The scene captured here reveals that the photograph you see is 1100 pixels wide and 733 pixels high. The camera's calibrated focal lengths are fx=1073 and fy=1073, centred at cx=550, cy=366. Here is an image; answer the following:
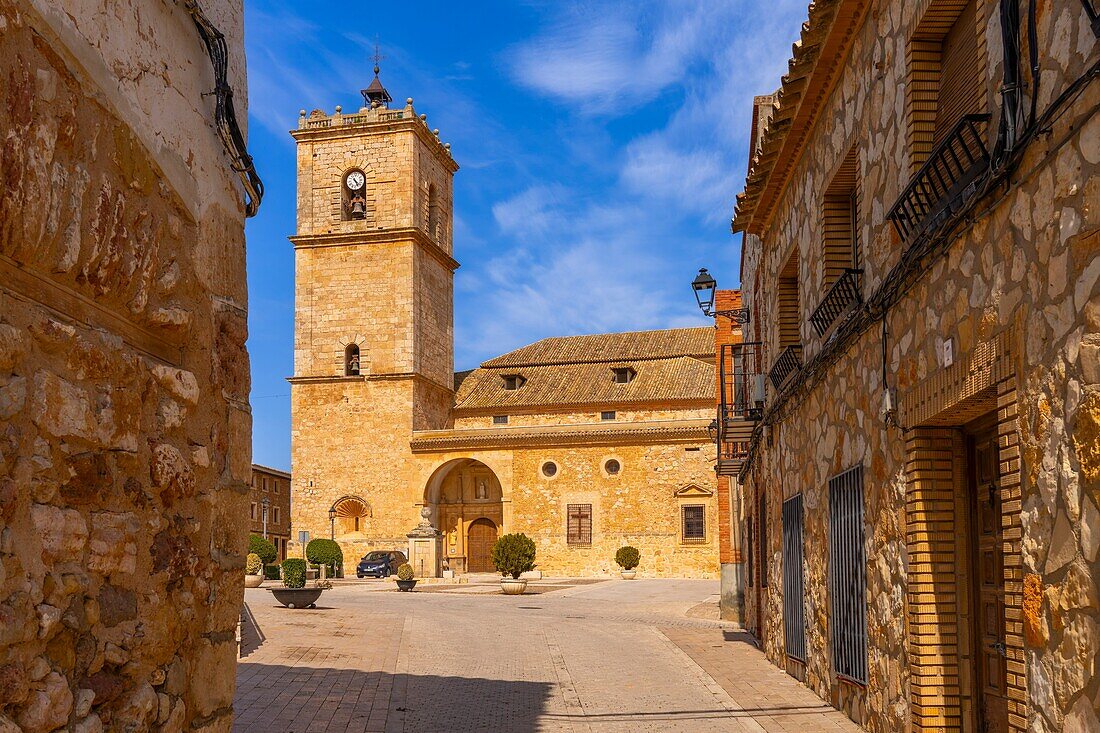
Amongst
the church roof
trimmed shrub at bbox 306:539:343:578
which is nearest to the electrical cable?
trimmed shrub at bbox 306:539:343:578

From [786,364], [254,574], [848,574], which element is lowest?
[254,574]

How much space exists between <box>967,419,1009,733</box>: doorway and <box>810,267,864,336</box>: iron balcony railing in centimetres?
212

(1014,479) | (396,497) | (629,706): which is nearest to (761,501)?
(629,706)

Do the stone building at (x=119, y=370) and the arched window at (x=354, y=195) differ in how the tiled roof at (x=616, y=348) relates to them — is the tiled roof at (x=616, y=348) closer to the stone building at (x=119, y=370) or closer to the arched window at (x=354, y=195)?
the arched window at (x=354, y=195)

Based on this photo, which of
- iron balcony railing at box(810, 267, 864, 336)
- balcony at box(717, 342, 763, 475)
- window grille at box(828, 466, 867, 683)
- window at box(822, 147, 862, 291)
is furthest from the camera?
balcony at box(717, 342, 763, 475)

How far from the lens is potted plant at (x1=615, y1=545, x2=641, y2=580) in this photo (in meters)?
43.3

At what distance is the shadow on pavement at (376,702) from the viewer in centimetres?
856

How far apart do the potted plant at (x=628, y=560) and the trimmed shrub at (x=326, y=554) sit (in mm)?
11379

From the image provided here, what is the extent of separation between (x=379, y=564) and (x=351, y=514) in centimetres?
480

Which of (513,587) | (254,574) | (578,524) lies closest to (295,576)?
(513,587)

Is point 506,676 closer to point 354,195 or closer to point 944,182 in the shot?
point 944,182

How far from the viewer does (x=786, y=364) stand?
11.7 meters

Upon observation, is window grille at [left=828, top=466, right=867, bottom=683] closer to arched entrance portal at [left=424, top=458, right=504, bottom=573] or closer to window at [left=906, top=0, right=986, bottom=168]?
window at [left=906, top=0, right=986, bottom=168]

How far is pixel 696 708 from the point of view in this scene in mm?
9398
